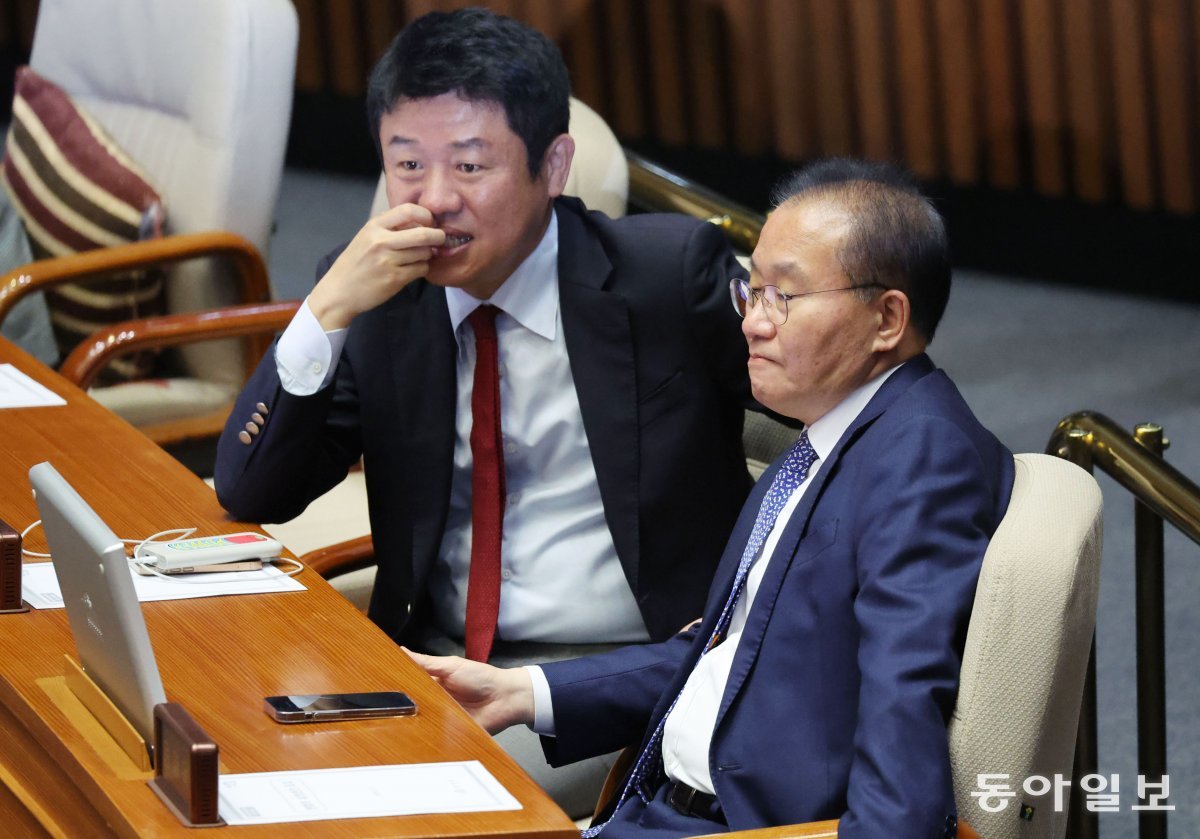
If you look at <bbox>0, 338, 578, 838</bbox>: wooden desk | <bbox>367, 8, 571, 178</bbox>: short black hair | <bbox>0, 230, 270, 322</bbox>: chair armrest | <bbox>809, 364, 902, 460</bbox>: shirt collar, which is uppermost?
<bbox>367, 8, 571, 178</bbox>: short black hair

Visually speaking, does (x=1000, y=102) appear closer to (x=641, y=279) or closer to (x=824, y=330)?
(x=641, y=279)

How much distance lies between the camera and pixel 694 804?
188 cm

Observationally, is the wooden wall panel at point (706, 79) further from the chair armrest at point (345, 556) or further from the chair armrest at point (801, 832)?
the chair armrest at point (801, 832)

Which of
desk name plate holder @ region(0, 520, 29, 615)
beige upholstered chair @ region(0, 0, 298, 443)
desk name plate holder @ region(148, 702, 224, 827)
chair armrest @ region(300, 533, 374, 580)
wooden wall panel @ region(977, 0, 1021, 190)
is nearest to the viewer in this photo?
desk name plate holder @ region(148, 702, 224, 827)

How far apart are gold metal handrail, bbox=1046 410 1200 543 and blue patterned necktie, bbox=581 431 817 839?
52 centimetres

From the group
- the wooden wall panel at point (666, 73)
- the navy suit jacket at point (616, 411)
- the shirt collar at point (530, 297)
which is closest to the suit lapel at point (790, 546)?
the navy suit jacket at point (616, 411)

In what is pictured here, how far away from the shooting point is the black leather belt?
186 cm

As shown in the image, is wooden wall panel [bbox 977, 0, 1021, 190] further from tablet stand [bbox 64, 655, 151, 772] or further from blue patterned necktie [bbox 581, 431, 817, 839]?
tablet stand [bbox 64, 655, 151, 772]

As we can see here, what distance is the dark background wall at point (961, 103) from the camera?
5.17 meters

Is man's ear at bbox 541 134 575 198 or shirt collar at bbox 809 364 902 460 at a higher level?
man's ear at bbox 541 134 575 198

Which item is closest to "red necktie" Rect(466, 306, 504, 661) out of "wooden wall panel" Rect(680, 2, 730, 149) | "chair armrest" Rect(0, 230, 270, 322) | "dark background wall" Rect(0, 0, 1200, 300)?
"chair armrest" Rect(0, 230, 270, 322)

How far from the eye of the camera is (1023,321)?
5.25m

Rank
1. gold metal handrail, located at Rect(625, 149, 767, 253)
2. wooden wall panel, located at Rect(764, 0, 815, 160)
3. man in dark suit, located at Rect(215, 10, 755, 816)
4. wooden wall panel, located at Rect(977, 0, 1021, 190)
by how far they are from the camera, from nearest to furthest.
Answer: man in dark suit, located at Rect(215, 10, 755, 816), gold metal handrail, located at Rect(625, 149, 767, 253), wooden wall panel, located at Rect(977, 0, 1021, 190), wooden wall panel, located at Rect(764, 0, 815, 160)

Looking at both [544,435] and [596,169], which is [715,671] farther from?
[596,169]
